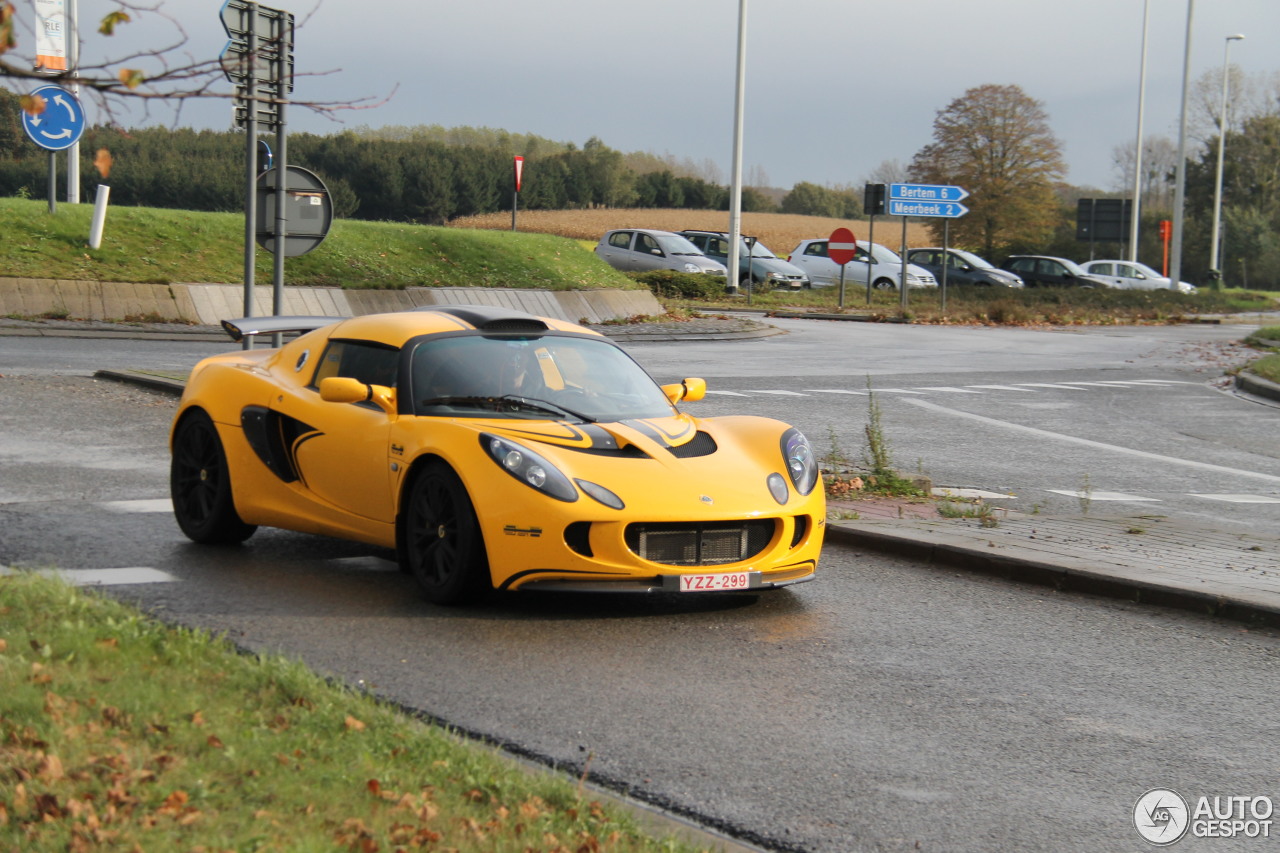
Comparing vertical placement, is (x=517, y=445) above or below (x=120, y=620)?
above

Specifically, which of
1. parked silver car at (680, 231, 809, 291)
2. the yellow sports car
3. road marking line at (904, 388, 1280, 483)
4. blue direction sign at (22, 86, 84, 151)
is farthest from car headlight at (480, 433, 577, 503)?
parked silver car at (680, 231, 809, 291)

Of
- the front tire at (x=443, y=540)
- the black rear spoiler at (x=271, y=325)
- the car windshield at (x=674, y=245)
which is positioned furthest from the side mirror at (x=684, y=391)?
the car windshield at (x=674, y=245)

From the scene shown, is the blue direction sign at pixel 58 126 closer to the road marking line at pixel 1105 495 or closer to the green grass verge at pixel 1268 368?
→ the road marking line at pixel 1105 495

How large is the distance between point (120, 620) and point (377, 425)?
1.90 meters

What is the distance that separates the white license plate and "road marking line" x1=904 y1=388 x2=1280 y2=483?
7294 millimetres

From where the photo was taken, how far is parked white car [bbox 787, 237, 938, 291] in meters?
43.6

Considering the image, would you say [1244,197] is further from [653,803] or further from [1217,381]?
[653,803]

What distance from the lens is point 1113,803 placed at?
434 cm

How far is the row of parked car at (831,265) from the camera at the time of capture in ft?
133

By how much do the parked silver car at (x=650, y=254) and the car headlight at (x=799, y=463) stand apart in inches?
1262

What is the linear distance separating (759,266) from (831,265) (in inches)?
155

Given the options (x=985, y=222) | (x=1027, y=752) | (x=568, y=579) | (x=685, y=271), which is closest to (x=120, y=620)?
(x=568, y=579)

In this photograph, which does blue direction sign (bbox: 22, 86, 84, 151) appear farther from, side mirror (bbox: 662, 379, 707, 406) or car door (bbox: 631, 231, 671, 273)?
car door (bbox: 631, 231, 671, 273)
